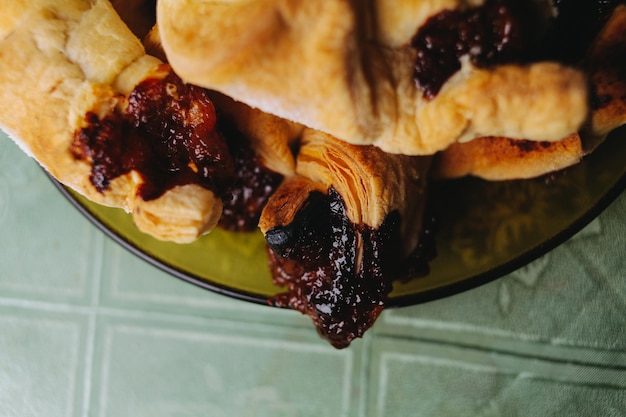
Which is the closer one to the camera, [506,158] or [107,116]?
[107,116]

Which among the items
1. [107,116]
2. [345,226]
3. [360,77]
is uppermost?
[360,77]

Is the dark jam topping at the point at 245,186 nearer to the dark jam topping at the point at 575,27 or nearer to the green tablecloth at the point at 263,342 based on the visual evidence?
the green tablecloth at the point at 263,342

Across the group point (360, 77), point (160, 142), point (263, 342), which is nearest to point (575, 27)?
point (360, 77)

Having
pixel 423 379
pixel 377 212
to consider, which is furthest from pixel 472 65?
pixel 423 379

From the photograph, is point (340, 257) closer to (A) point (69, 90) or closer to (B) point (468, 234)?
(B) point (468, 234)

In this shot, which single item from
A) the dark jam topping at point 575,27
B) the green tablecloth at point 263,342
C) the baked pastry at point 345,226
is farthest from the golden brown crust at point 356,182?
the green tablecloth at point 263,342

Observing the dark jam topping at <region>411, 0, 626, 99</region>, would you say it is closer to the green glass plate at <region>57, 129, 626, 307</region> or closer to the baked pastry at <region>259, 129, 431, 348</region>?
the baked pastry at <region>259, 129, 431, 348</region>
